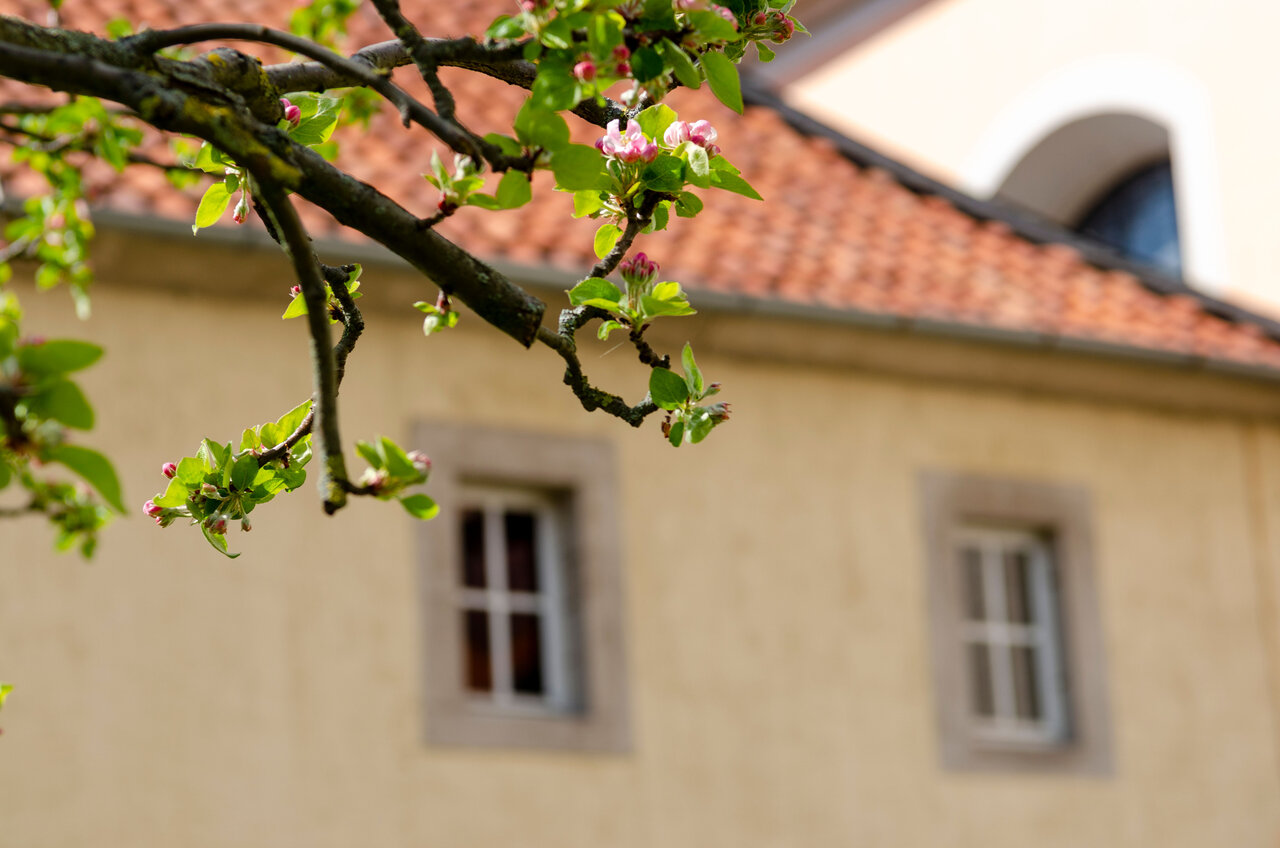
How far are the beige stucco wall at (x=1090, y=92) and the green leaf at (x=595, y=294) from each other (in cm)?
1189

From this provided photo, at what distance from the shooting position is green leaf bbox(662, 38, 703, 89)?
2.62m

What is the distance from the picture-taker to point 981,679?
11273 millimetres

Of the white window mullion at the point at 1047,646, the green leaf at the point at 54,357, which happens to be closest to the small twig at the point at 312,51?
the green leaf at the point at 54,357

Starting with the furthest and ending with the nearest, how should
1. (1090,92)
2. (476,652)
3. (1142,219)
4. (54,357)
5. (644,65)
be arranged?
(1142,219) < (1090,92) < (476,652) < (644,65) < (54,357)

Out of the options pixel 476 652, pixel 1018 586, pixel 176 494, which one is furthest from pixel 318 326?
pixel 1018 586

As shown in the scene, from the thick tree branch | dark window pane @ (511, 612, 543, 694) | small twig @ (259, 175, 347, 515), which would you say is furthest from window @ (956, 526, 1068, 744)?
small twig @ (259, 175, 347, 515)

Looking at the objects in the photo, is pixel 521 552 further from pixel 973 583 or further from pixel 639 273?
pixel 639 273

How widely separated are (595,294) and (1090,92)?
45.1 ft

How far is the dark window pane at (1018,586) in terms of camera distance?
455 inches

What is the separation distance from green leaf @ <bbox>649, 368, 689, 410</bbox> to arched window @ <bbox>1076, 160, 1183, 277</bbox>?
13.5 meters

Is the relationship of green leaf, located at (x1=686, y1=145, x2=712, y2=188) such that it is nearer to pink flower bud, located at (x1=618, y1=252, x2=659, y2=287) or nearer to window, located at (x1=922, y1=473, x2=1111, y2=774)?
pink flower bud, located at (x1=618, y1=252, x2=659, y2=287)

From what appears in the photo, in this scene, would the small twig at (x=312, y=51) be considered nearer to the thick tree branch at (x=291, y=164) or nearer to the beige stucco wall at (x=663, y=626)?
the thick tree branch at (x=291, y=164)

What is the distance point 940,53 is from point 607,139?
→ 47.4 feet

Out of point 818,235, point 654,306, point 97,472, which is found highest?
point 818,235
